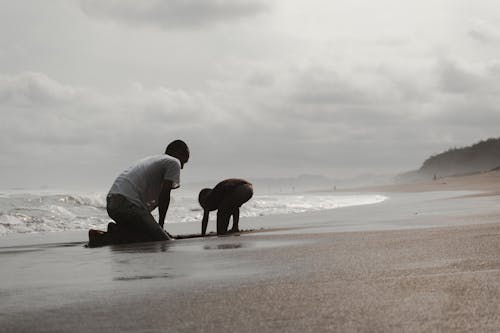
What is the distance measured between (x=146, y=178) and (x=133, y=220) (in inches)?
20.8

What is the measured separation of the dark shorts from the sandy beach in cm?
158

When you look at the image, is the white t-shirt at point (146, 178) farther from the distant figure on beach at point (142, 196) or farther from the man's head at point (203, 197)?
the man's head at point (203, 197)

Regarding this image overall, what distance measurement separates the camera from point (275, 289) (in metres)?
3.57

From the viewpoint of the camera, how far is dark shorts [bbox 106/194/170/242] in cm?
783

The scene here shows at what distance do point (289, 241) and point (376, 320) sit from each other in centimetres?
423

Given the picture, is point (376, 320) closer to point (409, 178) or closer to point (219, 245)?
point (219, 245)

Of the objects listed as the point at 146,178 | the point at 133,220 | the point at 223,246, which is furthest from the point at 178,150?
the point at 223,246

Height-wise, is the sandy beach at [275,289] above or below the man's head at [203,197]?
below

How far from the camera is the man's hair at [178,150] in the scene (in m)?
8.19

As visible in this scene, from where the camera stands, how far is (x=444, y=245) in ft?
17.1

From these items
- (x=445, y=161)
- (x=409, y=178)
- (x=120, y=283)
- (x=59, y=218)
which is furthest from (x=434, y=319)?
(x=409, y=178)

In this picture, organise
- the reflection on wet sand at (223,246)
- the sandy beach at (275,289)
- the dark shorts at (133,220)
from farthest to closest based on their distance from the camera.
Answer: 1. the dark shorts at (133,220)
2. the reflection on wet sand at (223,246)
3. the sandy beach at (275,289)

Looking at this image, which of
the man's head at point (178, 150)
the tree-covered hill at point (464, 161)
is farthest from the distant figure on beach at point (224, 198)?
the tree-covered hill at point (464, 161)

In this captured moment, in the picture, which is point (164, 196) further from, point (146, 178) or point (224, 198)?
point (224, 198)
